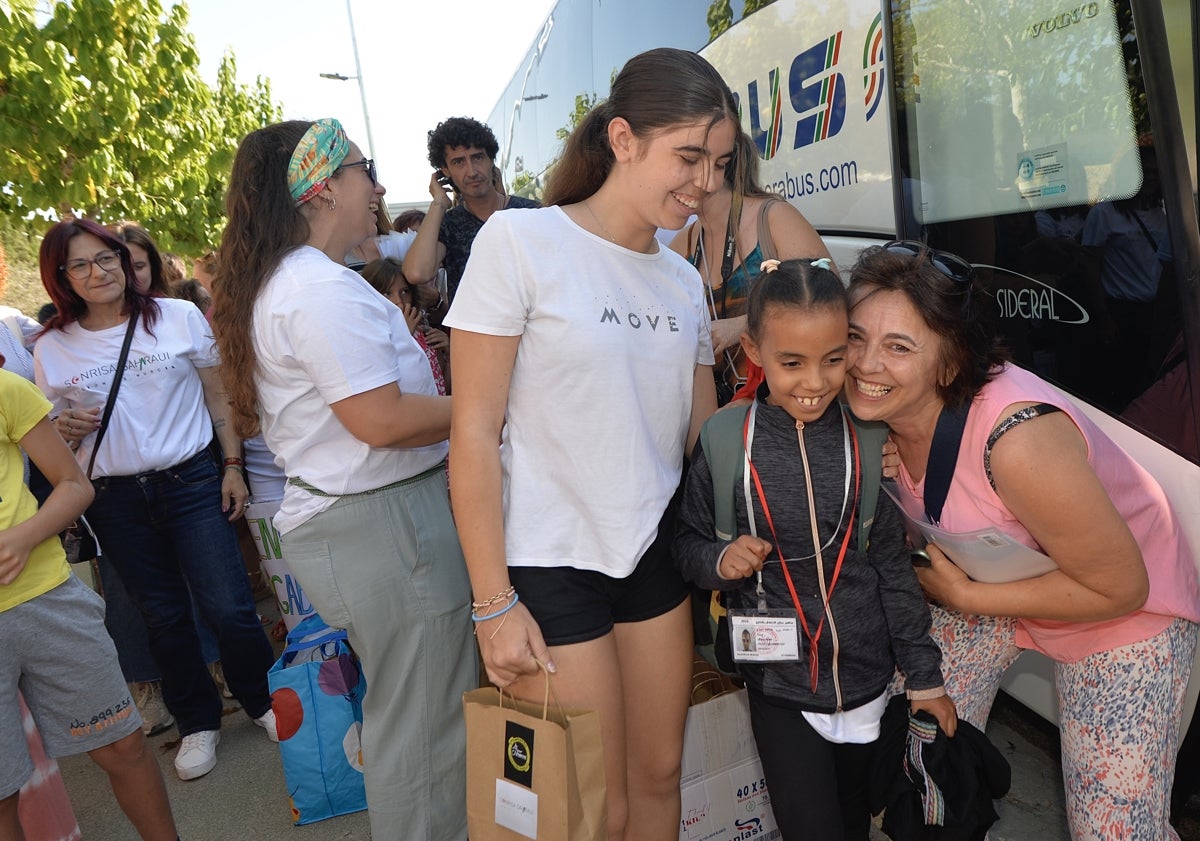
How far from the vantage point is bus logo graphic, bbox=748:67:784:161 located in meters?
3.45

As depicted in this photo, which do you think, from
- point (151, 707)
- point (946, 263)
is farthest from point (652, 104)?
point (151, 707)

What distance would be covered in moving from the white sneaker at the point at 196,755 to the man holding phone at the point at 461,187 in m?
2.42

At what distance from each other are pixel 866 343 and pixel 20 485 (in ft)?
7.60

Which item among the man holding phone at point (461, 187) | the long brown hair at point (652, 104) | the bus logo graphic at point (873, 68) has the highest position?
the man holding phone at point (461, 187)

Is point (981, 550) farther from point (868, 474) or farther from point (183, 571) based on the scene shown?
point (183, 571)

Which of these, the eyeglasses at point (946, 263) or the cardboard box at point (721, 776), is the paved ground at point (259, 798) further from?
the eyeglasses at point (946, 263)

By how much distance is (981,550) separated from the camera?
73.0 inches

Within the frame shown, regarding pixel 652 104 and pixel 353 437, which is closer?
pixel 652 104

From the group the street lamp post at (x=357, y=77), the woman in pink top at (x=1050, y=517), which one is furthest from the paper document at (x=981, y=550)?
the street lamp post at (x=357, y=77)

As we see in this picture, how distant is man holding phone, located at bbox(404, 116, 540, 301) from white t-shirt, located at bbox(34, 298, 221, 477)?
1298 millimetres

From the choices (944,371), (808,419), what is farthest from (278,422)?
(944,371)

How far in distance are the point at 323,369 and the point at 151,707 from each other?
2.98 meters

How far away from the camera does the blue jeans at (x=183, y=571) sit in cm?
340

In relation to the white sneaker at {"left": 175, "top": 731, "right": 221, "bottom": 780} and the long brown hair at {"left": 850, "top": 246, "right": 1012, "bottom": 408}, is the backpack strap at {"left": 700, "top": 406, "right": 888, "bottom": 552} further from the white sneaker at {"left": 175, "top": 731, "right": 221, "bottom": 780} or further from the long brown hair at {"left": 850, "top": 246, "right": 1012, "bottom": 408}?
the white sneaker at {"left": 175, "top": 731, "right": 221, "bottom": 780}
